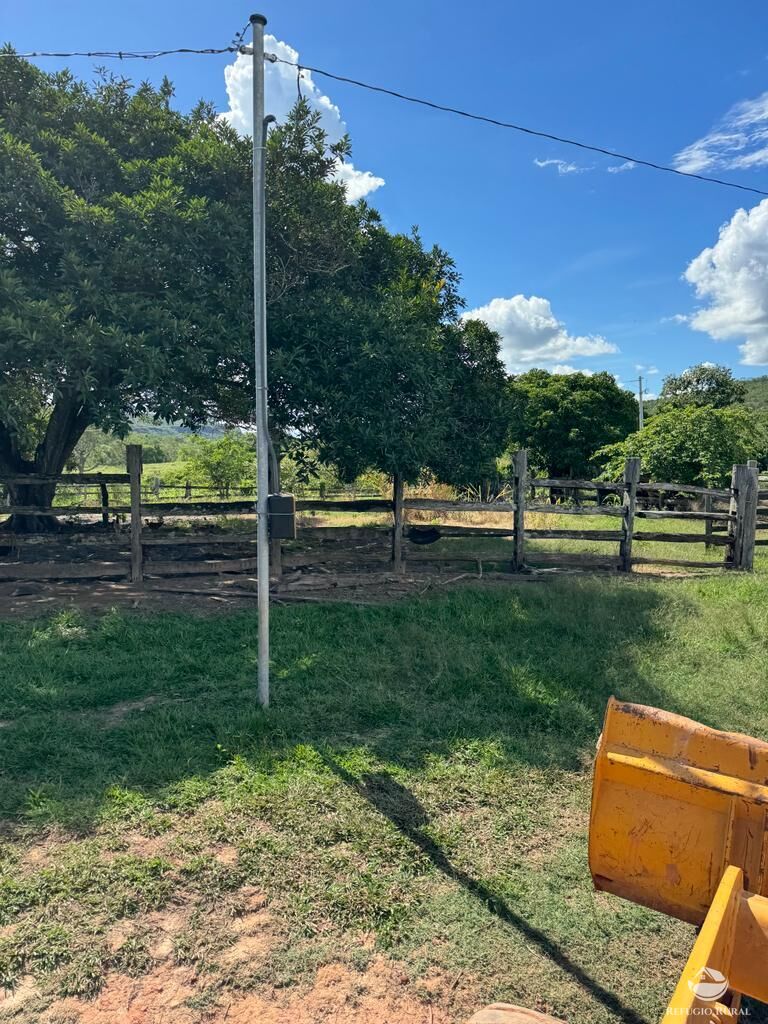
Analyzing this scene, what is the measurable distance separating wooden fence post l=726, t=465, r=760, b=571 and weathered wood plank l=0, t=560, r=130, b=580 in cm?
952

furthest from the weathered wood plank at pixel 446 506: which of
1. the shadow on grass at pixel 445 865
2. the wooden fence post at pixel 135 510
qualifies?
the shadow on grass at pixel 445 865

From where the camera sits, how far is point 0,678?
5.22 m

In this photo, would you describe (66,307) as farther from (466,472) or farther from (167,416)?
(466,472)

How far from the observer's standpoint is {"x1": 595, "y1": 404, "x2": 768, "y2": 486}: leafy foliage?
18547 millimetres

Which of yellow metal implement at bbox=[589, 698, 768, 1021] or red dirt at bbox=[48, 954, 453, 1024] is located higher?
yellow metal implement at bbox=[589, 698, 768, 1021]

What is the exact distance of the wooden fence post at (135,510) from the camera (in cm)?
833

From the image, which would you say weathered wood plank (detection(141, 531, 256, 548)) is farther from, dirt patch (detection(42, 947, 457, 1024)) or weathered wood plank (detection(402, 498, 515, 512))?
dirt patch (detection(42, 947, 457, 1024))

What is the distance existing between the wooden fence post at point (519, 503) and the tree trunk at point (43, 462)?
7.27 metres

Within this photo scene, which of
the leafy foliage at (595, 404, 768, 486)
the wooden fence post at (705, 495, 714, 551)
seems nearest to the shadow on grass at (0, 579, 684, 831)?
the wooden fence post at (705, 495, 714, 551)

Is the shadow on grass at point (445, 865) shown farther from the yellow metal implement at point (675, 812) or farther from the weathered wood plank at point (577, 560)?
the weathered wood plank at point (577, 560)

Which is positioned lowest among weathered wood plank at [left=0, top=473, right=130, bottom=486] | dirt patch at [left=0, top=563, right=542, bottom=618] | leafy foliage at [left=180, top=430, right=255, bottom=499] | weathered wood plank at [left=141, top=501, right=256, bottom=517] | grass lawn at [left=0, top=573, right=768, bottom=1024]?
grass lawn at [left=0, top=573, right=768, bottom=1024]

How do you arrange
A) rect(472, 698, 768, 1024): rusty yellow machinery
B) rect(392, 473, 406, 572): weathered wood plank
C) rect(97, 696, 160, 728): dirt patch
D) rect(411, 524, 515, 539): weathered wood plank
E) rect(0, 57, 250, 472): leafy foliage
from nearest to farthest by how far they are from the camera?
rect(472, 698, 768, 1024): rusty yellow machinery
rect(97, 696, 160, 728): dirt patch
rect(0, 57, 250, 472): leafy foliage
rect(392, 473, 406, 572): weathered wood plank
rect(411, 524, 515, 539): weathered wood plank

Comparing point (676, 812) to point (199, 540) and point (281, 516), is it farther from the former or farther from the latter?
point (199, 540)

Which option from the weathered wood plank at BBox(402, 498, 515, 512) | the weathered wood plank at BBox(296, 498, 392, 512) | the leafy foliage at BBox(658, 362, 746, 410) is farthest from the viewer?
the leafy foliage at BBox(658, 362, 746, 410)
